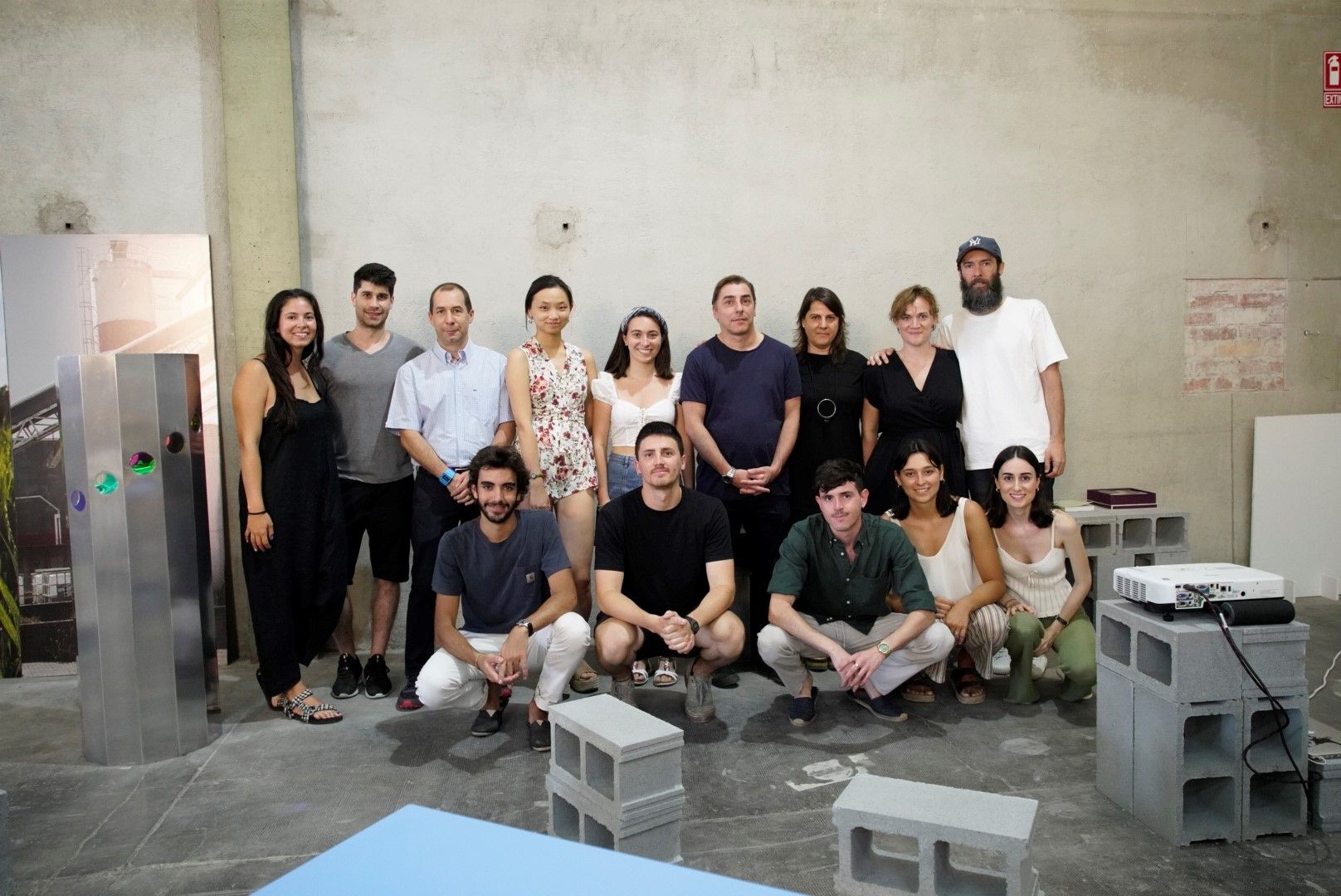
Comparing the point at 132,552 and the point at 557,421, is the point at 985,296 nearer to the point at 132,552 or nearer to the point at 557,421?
the point at 557,421

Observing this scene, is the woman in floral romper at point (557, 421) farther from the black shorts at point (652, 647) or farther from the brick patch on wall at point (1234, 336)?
the brick patch on wall at point (1234, 336)

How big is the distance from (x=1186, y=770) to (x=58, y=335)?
15.1 feet

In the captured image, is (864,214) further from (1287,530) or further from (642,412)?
(1287,530)

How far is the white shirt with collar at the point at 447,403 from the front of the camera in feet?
12.7

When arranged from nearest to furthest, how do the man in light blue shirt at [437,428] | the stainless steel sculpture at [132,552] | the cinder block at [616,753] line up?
the cinder block at [616,753] < the stainless steel sculpture at [132,552] < the man in light blue shirt at [437,428]

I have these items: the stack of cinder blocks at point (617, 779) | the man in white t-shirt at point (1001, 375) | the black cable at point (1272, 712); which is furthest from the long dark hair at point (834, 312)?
the stack of cinder blocks at point (617, 779)

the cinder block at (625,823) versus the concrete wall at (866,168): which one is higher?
the concrete wall at (866,168)

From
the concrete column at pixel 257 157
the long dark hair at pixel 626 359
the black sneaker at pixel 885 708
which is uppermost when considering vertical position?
the concrete column at pixel 257 157

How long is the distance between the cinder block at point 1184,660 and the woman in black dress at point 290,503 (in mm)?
2715

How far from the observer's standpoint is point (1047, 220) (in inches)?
199

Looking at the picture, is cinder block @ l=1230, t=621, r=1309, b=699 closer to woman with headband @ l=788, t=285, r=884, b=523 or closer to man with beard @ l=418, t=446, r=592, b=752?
woman with headband @ l=788, t=285, r=884, b=523

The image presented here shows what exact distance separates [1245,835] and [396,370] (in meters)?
3.19

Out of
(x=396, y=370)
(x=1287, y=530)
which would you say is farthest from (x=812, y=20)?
(x=1287, y=530)

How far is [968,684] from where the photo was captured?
12.5 ft
